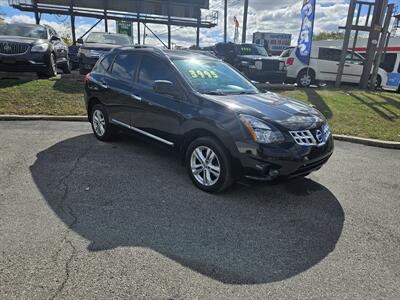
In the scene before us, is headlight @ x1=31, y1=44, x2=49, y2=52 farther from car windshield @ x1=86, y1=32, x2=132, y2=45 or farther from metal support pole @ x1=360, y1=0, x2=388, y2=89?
metal support pole @ x1=360, y1=0, x2=388, y2=89

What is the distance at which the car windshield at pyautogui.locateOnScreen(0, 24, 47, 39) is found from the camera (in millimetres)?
9898

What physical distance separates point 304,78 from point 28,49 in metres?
11.0

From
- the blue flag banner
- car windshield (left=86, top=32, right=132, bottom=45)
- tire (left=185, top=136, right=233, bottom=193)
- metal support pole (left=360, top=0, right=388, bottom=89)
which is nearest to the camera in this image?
tire (left=185, top=136, right=233, bottom=193)

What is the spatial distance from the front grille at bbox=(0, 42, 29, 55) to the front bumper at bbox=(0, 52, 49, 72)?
0.13m

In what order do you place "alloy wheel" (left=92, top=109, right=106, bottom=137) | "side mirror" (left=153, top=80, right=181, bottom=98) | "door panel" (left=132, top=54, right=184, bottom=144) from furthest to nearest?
"alloy wheel" (left=92, top=109, right=106, bottom=137)
"door panel" (left=132, top=54, right=184, bottom=144)
"side mirror" (left=153, top=80, right=181, bottom=98)

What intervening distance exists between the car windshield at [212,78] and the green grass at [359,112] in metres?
3.35

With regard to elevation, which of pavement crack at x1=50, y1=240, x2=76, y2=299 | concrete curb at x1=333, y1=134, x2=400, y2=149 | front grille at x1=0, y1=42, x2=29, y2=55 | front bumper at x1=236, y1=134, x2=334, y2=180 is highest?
front grille at x1=0, y1=42, x2=29, y2=55

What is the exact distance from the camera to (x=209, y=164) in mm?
3705

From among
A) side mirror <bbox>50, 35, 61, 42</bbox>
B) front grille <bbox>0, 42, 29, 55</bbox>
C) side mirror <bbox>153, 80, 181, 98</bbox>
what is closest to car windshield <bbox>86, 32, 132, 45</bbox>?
side mirror <bbox>50, 35, 61, 42</bbox>

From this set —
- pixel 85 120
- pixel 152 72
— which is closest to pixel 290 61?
pixel 85 120

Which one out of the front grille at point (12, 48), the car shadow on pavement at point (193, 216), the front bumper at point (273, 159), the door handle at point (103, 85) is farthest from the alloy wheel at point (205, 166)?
the front grille at point (12, 48)

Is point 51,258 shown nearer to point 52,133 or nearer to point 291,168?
point 291,168

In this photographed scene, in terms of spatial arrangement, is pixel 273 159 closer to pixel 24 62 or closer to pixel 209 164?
pixel 209 164

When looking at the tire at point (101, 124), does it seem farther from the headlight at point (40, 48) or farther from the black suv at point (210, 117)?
the headlight at point (40, 48)
